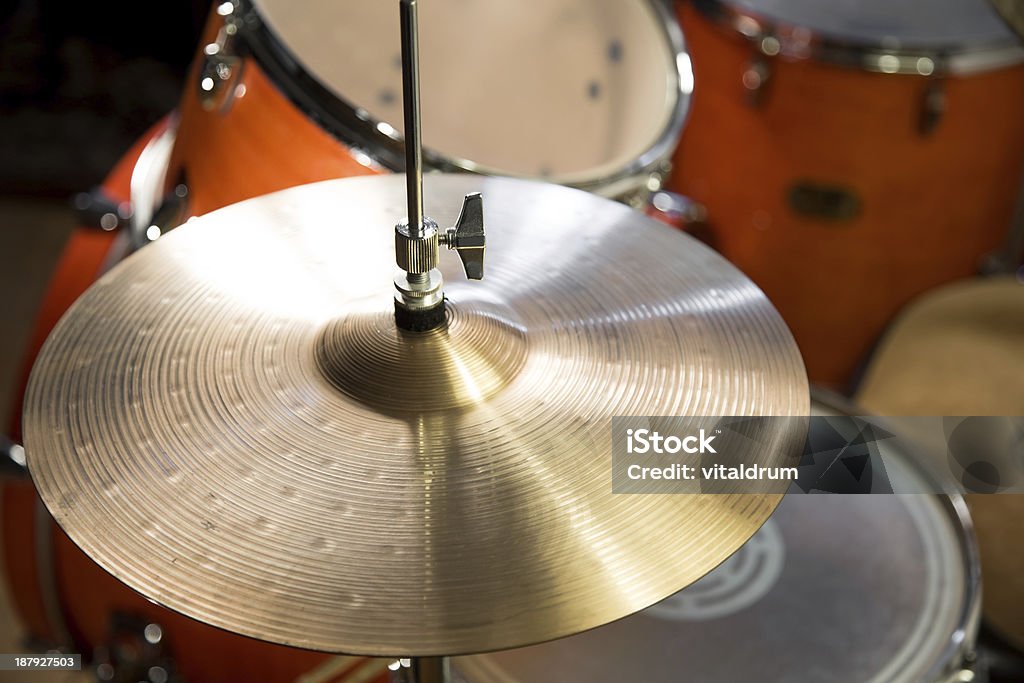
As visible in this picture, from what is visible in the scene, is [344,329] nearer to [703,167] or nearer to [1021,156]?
[703,167]

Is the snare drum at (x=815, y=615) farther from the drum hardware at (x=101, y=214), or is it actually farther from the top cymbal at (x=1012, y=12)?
the drum hardware at (x=101, y=214)

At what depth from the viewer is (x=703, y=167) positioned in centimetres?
165

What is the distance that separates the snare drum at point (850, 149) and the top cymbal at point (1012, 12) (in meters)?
0.54

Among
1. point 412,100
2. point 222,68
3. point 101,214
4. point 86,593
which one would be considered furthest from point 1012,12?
point 86,593

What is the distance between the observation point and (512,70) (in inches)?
48.1

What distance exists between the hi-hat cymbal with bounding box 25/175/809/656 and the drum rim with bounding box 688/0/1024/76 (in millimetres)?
810

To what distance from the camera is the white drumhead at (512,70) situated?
1.13 m

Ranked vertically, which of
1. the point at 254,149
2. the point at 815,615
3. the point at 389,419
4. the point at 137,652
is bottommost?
the point at 137,652

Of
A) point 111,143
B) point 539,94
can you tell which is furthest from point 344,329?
point 111,143

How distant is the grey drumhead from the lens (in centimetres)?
142

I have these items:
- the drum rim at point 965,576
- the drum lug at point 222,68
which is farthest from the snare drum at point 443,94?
the drum rim at point 965,576

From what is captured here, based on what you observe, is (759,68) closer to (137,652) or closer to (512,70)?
(512,70)

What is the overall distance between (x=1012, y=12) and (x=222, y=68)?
70 centimetres

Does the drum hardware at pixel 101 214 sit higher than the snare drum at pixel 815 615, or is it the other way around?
the drum hardware at pixel 101 214
